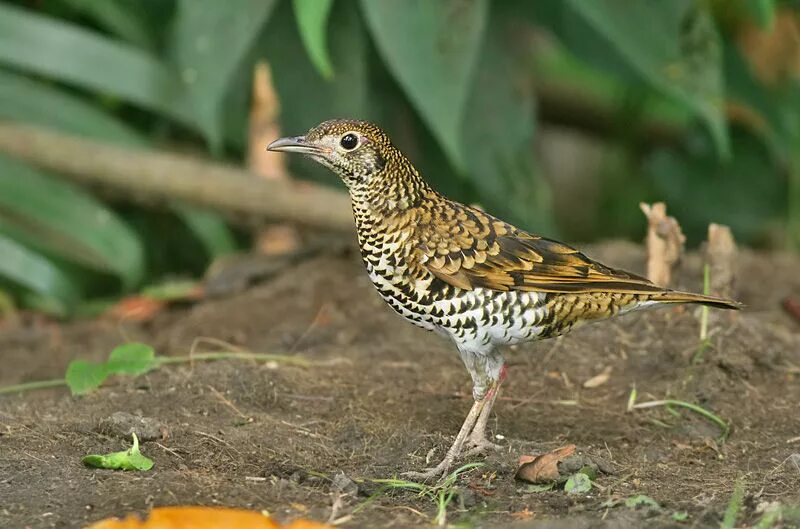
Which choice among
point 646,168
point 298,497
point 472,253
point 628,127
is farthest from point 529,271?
point 628,127

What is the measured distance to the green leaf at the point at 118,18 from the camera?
278 inches

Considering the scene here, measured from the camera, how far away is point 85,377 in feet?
15.0

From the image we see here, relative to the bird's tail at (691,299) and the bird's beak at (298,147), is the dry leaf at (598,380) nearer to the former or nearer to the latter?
the bird's tail at (691,299)

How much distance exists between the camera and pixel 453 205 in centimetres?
434

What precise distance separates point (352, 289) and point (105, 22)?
2322 millimetres

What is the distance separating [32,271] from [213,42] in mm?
1504

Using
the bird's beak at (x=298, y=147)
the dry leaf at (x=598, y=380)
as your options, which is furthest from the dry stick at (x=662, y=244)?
the bird's beak at (x=298, y=147)

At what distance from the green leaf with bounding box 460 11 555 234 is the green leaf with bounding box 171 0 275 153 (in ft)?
4.18

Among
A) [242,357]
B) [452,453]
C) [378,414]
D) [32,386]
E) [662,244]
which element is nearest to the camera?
[452,453]

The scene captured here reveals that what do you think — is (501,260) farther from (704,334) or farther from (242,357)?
(242,357)

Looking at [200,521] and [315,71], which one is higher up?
[315,71]

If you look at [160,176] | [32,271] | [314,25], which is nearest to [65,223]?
[32,271]

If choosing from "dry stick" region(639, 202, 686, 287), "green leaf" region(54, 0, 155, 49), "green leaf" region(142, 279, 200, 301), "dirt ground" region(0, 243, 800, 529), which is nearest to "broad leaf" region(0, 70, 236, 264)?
"green leaf" region(54, 0, 155, 49)

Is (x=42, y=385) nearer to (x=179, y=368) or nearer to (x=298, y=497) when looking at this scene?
(x=179, y=368)
